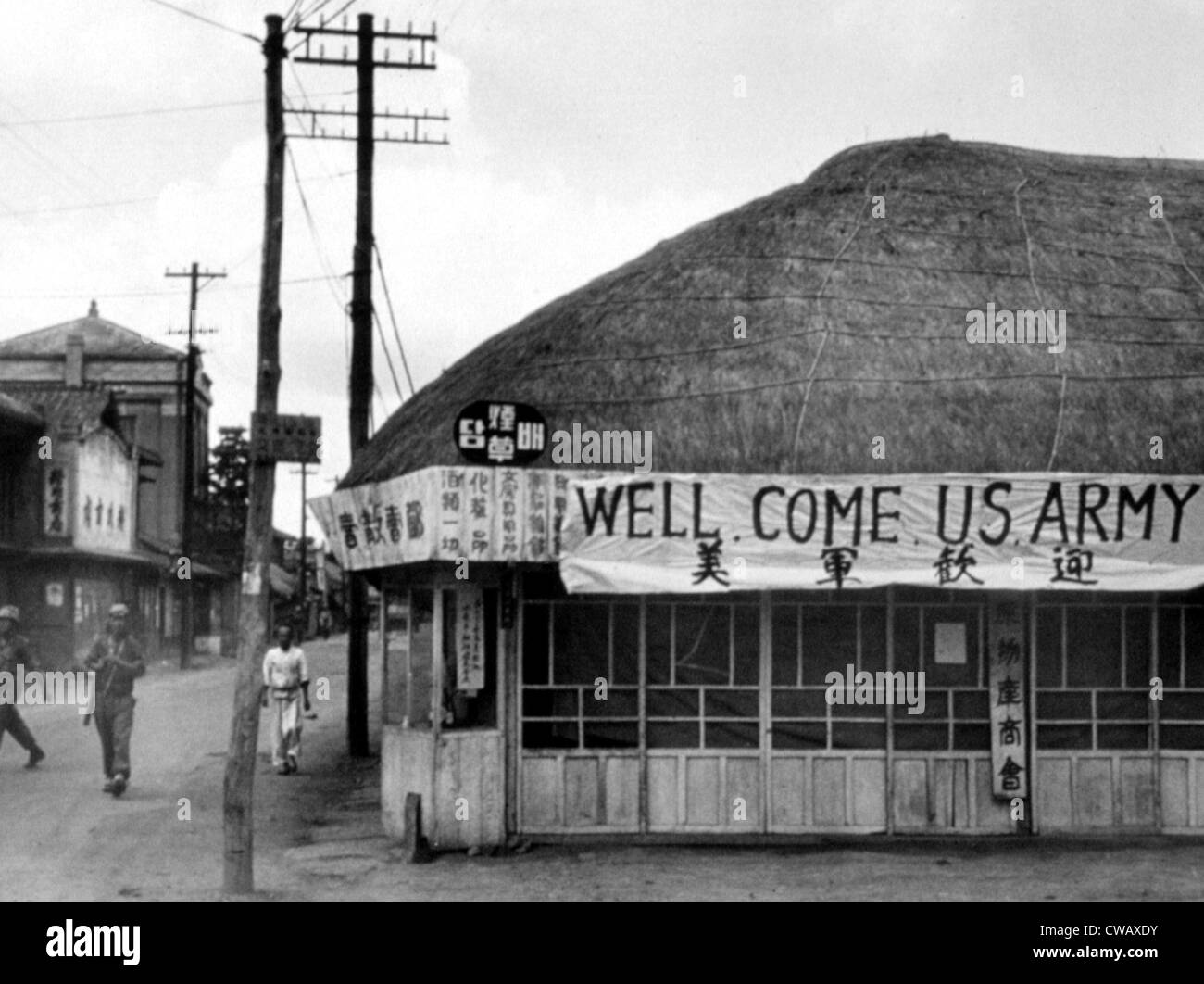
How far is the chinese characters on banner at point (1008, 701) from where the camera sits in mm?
14266

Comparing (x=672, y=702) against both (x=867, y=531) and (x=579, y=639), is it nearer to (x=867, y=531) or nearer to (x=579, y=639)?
(x=579, y=639)

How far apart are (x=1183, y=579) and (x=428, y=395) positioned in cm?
769

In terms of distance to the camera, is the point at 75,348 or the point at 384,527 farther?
the point at 75,348

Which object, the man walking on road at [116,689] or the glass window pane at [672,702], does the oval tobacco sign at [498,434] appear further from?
the man walking on road at [116,689]

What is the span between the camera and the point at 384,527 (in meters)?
14.5

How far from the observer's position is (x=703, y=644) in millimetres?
14391

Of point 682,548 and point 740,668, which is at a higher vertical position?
point 682,548

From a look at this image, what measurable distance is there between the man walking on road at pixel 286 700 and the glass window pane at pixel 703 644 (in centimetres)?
735

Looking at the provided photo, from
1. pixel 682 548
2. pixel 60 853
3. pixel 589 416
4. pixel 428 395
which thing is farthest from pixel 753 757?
pixel 60 853

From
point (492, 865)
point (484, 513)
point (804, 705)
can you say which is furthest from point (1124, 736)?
point (484, 513)

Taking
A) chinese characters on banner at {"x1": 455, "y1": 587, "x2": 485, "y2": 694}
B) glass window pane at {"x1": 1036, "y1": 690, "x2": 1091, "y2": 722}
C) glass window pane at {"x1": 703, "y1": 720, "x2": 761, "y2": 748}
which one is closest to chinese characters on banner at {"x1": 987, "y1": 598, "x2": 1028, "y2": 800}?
glass window pane at {"x1": 1036, "y1": 690, "x2": 1091, "y2": 722}

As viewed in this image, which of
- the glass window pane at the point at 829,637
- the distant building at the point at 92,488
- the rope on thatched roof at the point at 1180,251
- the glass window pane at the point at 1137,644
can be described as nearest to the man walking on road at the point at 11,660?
the glass window pane at the point at 829,637

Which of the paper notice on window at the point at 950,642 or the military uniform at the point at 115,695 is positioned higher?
the paper notice on window at the point at 950,642
